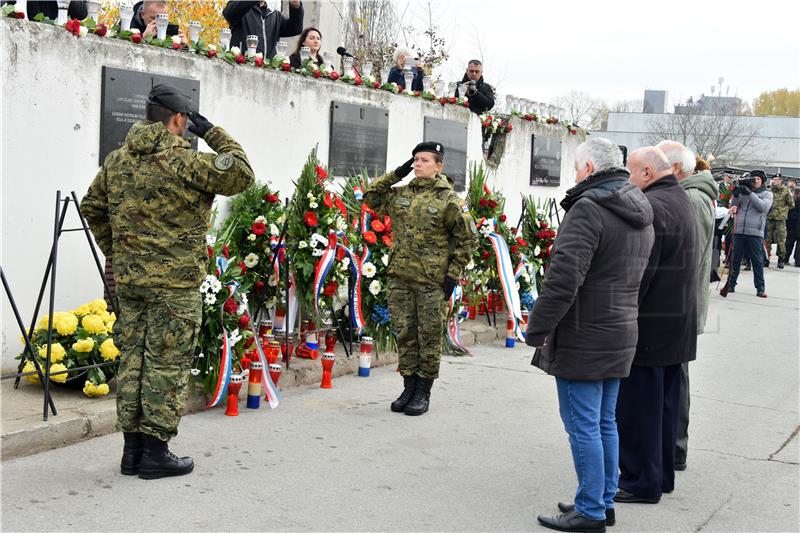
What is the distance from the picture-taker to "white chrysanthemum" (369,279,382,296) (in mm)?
8195

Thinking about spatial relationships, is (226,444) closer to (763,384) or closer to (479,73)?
(763,384)

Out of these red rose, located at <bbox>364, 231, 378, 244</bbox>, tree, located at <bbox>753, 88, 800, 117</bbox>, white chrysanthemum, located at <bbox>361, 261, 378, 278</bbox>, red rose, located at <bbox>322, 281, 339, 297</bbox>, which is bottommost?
red rose, located at <bbox>322, 281, 339, 297</bbox>

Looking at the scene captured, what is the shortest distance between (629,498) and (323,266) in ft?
11.5

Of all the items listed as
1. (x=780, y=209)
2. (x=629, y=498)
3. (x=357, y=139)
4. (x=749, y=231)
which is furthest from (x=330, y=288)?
(x=780, y=209)

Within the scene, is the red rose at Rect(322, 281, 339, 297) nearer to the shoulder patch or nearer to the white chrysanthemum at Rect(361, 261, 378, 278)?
the white chrysanthemum at Rect(361, 261, 378, 278)

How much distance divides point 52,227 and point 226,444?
7.06 feet

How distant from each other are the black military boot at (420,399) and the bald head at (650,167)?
2.27 metres

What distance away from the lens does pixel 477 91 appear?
11797 millimetres

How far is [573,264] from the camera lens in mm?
4266

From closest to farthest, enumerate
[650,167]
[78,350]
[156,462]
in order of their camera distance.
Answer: [156,462] < [650,167] < [78,350]

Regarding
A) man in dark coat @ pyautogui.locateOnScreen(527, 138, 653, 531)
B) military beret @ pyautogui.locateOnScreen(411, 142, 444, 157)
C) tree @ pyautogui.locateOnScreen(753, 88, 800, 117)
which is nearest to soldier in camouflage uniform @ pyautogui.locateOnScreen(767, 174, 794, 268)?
military beret @ pyautogui.locateOnScreen(411, 142, 444, 157)

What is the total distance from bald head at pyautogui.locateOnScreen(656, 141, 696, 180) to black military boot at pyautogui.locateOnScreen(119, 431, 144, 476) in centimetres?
337

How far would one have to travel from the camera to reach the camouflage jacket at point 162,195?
4.77 meters

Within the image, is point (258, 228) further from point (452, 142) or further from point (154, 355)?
point (452, 142)
